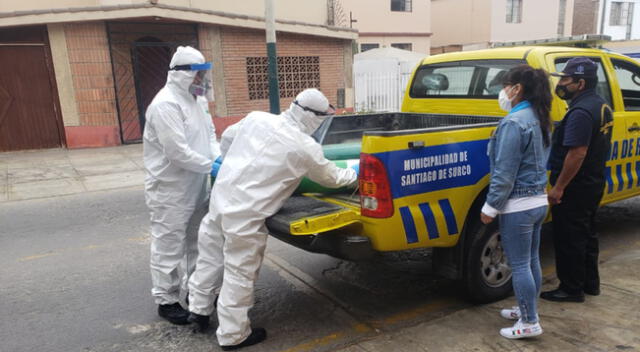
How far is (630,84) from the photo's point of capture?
5363mm

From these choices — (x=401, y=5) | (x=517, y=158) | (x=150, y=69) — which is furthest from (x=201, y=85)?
(x=401, y=5)

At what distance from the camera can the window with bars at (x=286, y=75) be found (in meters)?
15.0

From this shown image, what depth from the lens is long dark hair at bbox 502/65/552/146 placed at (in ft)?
10.1

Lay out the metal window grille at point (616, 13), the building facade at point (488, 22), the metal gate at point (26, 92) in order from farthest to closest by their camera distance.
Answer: the metal window grille at point (616, 13) → the building facade at point (488, 22) → the metal gate at point (26, 92)

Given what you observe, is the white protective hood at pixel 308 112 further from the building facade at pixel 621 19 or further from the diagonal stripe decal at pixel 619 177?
the building facade at pixel 621 19

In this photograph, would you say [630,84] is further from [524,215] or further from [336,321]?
[336,321]

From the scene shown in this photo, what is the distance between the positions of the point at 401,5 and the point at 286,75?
12.4 metres

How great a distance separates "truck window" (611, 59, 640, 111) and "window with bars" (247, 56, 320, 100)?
11.1 metres

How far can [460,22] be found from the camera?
95.9 ft

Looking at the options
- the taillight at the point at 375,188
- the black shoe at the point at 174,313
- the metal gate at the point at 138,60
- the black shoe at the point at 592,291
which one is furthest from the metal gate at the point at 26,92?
the black shoe at the point at 592,291

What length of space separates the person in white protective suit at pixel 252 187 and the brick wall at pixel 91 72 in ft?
35.2

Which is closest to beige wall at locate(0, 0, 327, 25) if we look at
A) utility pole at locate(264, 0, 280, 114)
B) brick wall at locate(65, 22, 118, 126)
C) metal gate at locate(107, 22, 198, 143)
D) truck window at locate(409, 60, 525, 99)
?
metal gate at locate(107, 22, 198, 143)

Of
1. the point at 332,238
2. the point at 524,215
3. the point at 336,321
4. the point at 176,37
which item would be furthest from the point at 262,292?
the point at 176,37

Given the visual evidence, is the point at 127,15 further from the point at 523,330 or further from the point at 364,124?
the point at 523,330
